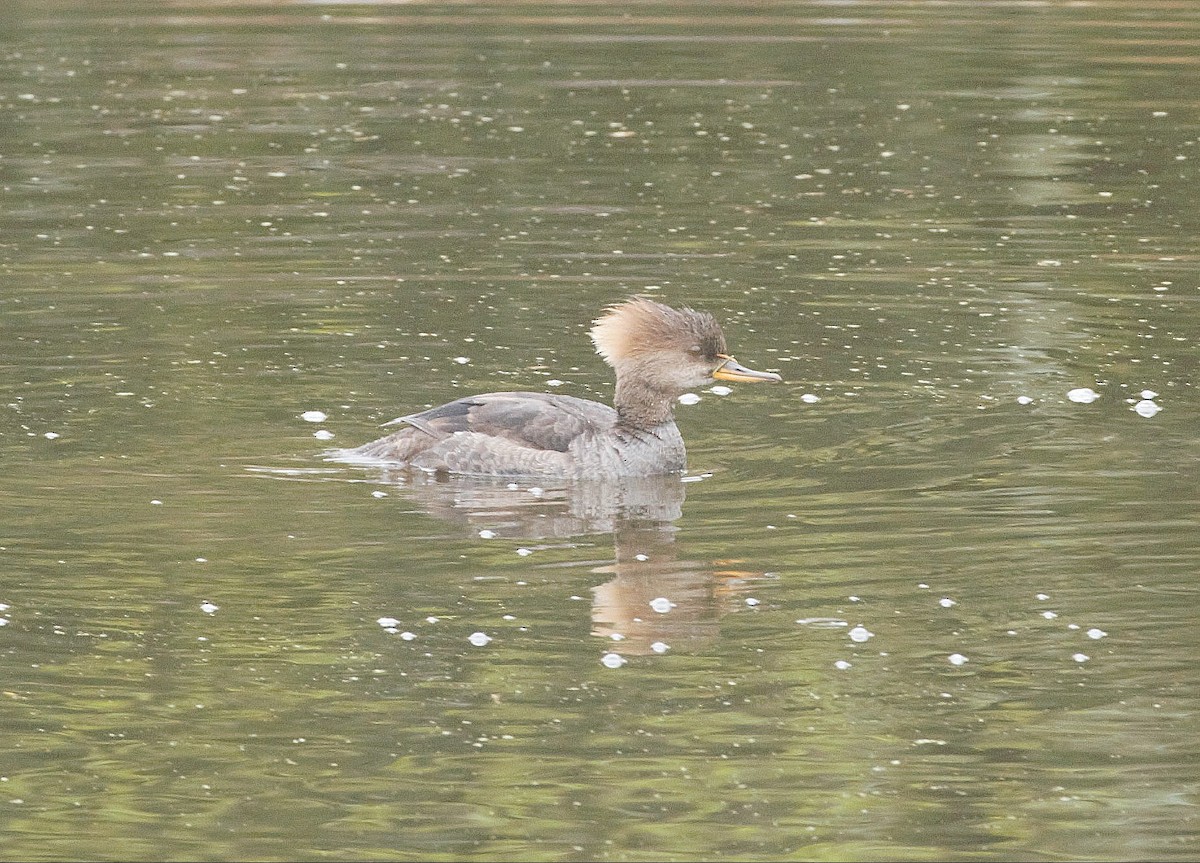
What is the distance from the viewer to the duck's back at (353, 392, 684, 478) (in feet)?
38.8

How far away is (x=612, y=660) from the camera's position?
8.96 meters

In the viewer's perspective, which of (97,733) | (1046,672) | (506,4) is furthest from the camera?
(506,4)

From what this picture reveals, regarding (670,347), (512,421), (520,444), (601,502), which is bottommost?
(601,502)

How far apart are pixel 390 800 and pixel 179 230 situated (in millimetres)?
11332

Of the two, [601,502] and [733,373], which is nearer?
[601,502]

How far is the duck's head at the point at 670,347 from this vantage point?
12.0 meters

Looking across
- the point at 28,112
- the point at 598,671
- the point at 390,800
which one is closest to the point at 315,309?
the point at 598,671

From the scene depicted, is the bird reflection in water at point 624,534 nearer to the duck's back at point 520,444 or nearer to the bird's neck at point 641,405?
the duck's back at point 520,444

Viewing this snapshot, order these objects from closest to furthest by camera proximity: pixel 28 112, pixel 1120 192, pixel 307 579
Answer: pixel 307 579 < pixel 1120 192 < pixel 28 112

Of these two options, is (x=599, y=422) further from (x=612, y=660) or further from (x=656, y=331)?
(x=612, y=660)

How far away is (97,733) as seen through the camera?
27.0 feet

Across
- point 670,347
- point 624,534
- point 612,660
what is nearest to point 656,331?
point 670,347

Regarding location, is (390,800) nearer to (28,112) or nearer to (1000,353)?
(1000,353)

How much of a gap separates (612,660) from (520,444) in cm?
303
